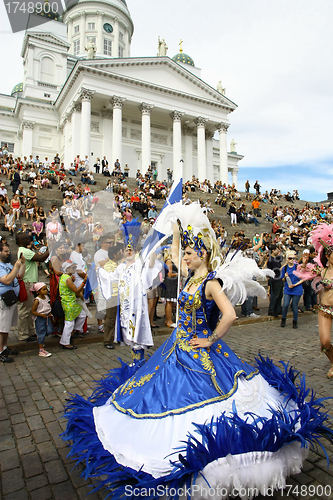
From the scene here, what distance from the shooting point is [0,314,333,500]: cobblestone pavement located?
2.61m

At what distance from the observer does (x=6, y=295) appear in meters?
5.40

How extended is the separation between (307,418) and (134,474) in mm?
1357

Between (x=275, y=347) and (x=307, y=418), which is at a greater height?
(x=307, y=418)

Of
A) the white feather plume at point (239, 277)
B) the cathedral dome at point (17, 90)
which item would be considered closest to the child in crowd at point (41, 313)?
the white feather plume at point (239, 277)

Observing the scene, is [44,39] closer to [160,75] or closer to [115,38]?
→ [115,38]

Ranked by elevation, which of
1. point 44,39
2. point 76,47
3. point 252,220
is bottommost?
point 252,220

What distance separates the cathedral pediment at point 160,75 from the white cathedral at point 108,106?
10 centimetres

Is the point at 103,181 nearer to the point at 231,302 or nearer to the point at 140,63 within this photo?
the point at 140,63

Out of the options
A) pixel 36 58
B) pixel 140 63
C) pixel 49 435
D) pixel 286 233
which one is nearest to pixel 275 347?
pixel 49 435

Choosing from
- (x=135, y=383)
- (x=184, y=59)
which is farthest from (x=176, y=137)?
(x=135, y=383)

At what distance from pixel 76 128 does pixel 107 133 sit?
13.6ft

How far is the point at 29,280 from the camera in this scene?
7270mm

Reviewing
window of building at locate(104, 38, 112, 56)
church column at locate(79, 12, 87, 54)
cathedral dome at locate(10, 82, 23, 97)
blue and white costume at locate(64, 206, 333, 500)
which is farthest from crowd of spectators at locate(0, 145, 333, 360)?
church column at locate(79, 12, 87, 54)

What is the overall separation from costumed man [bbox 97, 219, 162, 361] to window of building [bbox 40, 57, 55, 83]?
48.9m
